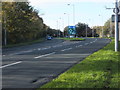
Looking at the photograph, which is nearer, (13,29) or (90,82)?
(90,82)

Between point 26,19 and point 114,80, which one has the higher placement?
point 26,19

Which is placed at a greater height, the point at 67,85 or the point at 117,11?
the point at 117,11

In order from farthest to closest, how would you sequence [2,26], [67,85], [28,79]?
[2,26], [28,79], [67,85]

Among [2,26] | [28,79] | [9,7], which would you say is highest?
[9,7]

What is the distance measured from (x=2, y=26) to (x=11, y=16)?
2.21 m

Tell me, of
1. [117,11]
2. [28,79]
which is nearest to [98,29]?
[117,11]

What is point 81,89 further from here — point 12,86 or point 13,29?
point 13,29

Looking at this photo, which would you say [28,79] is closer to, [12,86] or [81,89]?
[12,86]

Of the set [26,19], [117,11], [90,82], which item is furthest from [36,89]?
[26,19]

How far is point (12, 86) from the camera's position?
8094 mm

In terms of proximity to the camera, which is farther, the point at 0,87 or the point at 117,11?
the point at 117,11

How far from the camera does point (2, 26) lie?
42750 mm

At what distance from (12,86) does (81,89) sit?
A: 2.20 metres

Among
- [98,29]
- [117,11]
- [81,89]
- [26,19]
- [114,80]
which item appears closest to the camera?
[81,89]
